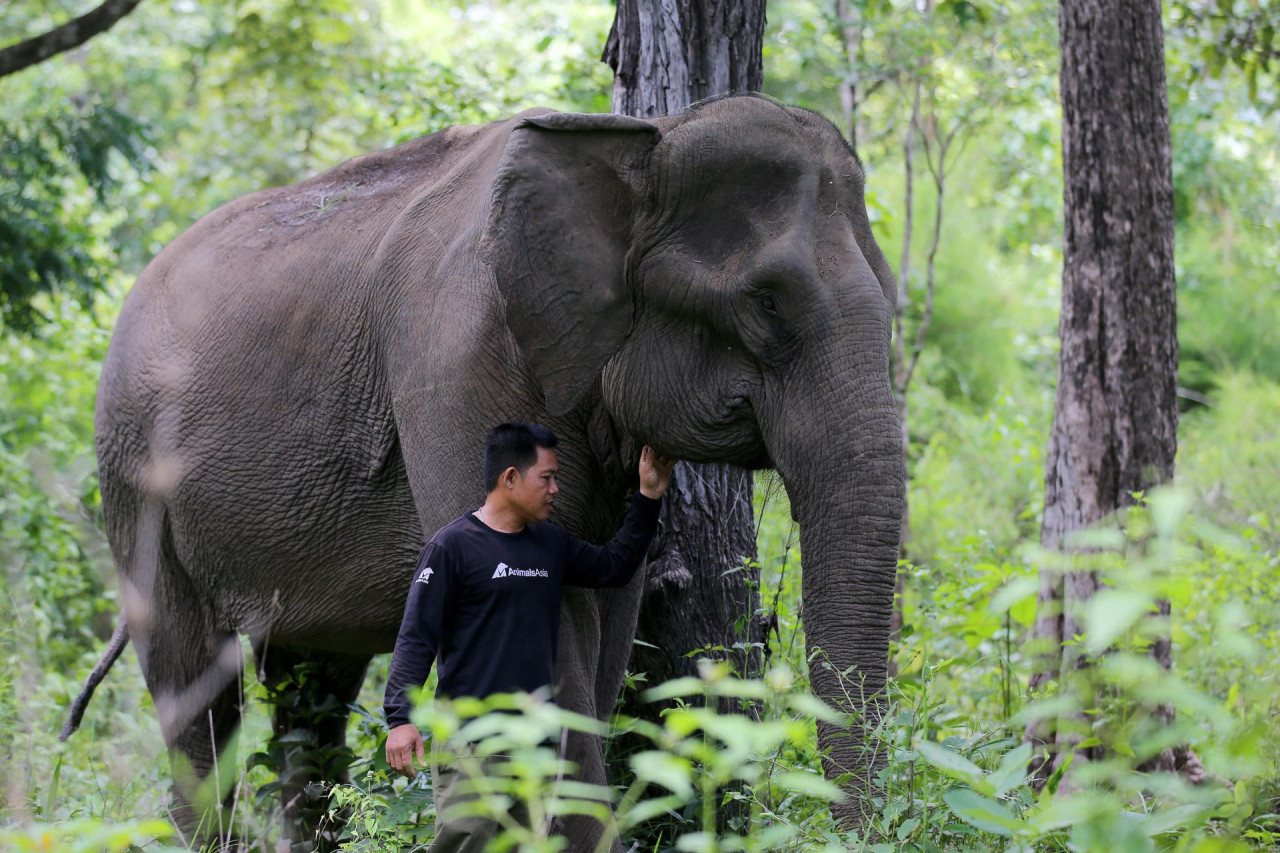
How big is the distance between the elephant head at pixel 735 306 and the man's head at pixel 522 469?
0.15 meters

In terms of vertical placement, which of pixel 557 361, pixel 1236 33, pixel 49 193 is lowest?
pixel 557 361

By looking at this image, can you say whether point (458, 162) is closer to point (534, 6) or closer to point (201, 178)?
point (201, 178)

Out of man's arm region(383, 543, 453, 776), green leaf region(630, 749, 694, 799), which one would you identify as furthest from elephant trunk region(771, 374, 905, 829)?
green leaf region(630, 749, 694, 799)

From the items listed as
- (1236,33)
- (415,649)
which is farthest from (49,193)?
(1236,33)

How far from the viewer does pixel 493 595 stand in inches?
138

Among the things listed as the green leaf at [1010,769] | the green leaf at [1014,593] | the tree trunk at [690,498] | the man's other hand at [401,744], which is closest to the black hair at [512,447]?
the man's other hand at [401,744]

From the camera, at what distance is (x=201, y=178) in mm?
13688

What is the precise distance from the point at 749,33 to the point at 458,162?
53.2 inches

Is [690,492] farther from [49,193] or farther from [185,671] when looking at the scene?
[49,193]

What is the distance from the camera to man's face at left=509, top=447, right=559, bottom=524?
350 centimetres

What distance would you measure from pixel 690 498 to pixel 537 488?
1.48 metres

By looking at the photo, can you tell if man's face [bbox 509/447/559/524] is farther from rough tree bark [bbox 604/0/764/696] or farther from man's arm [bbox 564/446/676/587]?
rough tree bark [bbox 604/0/764/696]

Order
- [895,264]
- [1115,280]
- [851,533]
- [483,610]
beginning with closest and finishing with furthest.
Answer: [851,533] < [483,610] < [1115,280] < [895,264]

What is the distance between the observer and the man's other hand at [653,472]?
12.3 feet
